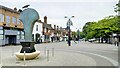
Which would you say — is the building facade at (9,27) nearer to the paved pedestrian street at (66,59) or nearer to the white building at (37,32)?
the white building at (37,32)

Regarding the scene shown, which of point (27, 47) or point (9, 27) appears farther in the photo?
point (9, 27)

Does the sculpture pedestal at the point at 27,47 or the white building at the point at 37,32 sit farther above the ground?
the white building at the point at 37,32

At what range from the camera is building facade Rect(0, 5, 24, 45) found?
161 feet

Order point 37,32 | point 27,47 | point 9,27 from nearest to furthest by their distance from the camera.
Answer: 1. point 27,47
2. point 9,27
3. point 37,32

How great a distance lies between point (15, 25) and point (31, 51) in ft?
121

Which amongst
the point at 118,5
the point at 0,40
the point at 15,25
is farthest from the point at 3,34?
the point at 118,5

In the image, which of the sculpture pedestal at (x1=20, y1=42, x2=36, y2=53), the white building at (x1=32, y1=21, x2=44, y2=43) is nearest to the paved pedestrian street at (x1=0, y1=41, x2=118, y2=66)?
the sculpture pedestal at (x1=20, y1=42, x2=36, y2=53)

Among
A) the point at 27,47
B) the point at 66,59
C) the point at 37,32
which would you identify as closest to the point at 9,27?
the point at 37,32

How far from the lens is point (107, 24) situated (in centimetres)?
7431

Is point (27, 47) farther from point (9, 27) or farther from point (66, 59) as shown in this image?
point (9, 27)

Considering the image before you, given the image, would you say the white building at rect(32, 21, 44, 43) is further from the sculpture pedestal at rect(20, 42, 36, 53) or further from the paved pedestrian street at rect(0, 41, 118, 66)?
the sculpture pedestal at rect(20, 42, 36, 53)

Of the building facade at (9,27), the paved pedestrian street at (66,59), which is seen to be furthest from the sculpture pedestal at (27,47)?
the building facade at (9,27)

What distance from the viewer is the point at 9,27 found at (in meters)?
52.3

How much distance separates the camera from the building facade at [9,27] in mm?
49069
